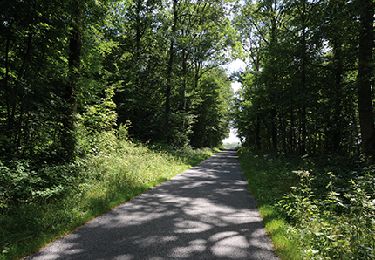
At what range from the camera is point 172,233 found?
18.7 ft

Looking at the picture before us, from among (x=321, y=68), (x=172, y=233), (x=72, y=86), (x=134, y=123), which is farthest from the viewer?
(x=134, y=123)

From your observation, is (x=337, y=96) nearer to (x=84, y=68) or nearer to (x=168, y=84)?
(x=84, y=68)

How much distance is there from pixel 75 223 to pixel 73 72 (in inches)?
224

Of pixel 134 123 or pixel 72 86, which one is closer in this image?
pixel 72 86

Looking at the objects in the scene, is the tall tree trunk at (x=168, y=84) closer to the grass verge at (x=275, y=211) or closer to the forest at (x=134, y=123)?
the forest at (x=134, y=123)

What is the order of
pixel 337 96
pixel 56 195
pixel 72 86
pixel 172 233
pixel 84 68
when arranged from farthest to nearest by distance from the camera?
pixel 337 96
pixel 84 68
pixel 72 86
pixel 56 195
pixel 172 233

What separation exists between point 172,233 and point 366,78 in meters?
9.59

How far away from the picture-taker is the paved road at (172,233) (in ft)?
15.5

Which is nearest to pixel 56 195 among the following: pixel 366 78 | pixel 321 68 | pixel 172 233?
pixel 172 233

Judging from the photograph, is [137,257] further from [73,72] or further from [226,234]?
[73,72]

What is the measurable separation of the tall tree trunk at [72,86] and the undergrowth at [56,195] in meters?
0.72

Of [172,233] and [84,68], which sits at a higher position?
[84,68]

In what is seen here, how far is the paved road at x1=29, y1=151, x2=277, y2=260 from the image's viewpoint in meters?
4.74

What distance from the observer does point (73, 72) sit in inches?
386
